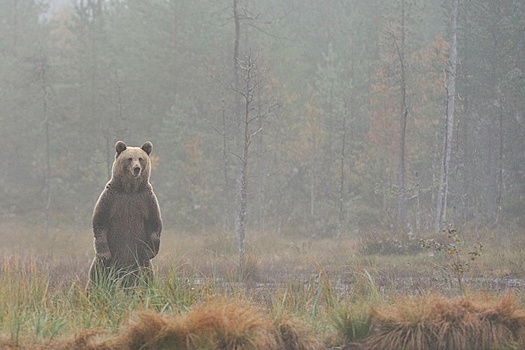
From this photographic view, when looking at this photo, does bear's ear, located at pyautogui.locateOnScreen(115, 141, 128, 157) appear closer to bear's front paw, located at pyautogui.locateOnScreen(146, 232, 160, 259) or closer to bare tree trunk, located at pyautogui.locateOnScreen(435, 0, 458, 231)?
bear's front paw, located at pyautogui.locateOnScreen(146, 232, 160, 259)

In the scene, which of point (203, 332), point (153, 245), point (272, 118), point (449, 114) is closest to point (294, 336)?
point (203, 332)

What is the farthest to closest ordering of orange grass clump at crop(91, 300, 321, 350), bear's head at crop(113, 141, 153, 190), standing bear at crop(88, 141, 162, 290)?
standing bear at crop(88, 141, 162, 290), bear's head at crop(113, 141, 153, 190), orange grass clump at crop(91, 300, 321, 350)

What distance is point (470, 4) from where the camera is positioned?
30.7 meters

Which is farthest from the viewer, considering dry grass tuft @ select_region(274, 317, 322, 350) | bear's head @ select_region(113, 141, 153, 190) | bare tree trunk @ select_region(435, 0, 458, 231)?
bare tree trunk @ select_region(435, 0, 458, 231)

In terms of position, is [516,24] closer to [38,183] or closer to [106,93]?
[106,93]

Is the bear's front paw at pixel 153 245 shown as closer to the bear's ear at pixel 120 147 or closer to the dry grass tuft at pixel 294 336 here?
the bear's ear at pixel 120 147

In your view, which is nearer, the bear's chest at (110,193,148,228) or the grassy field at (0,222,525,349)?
the grassy field at (0,222,525,349)

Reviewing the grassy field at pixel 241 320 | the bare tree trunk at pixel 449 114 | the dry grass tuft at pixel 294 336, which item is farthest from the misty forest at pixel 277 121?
the dry grass tuft at pixel 294 336

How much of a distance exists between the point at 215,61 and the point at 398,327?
86.2 ft

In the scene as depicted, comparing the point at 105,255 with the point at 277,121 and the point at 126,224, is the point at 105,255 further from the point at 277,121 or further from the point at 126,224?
the point at 277,121

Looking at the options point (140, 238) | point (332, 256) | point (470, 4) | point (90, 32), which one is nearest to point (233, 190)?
point (90, 32)

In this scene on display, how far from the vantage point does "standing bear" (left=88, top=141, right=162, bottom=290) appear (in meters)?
8.26

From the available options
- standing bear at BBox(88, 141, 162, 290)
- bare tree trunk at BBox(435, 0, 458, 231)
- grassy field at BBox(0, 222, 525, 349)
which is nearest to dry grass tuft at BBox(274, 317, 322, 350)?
grassy field at BBox(0, 222, 525, 349)

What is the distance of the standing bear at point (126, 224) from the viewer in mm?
8258
